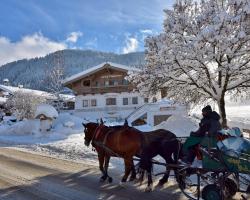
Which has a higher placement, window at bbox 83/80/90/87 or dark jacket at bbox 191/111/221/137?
window at bbox 83/80/90/87

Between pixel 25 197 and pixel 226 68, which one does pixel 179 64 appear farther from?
pixel 25 197

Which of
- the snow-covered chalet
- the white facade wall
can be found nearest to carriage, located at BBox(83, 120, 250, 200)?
the snow-covered chalet

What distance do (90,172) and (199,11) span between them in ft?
35.4

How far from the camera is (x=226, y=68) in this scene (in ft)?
54.7

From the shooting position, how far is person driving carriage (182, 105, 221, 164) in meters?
8.45

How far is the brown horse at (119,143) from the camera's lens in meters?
9.69

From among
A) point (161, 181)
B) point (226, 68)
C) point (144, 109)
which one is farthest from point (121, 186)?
point (144, 109)

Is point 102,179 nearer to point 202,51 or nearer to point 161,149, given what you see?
point 161,149

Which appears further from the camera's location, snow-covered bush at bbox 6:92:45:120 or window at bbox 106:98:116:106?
window at bbox 106:98:116:106

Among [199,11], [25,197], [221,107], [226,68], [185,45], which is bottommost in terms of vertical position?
[25,197]

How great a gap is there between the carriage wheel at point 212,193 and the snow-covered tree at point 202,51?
9845 millimetres

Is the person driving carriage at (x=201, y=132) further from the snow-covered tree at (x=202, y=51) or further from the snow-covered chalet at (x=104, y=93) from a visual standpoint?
the snow-covered chalet at (x=104, y=93)

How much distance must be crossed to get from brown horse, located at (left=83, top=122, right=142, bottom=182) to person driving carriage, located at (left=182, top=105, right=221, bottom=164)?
4.78 ft

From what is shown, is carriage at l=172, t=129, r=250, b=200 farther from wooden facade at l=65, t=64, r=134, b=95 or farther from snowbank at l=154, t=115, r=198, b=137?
wooden facade at l=65, t=64, r=134, b=95
